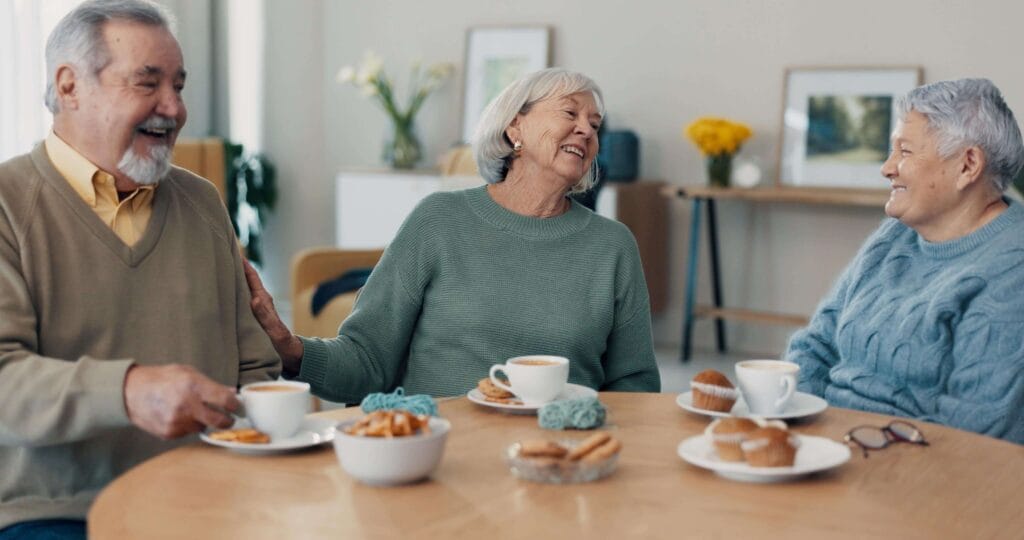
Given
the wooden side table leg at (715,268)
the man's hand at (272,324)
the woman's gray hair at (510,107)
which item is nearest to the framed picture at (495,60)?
the wooden side table leg at (715,268)

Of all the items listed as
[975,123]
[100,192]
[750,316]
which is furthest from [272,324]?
[750,316]

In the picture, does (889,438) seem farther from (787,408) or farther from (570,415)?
(570,415)

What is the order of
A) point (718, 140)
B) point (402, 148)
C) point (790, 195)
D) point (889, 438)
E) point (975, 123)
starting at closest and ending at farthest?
1. point (889, 438)
2. point (975, 123)
3. point (790, 195)
4. point (718, 140)
5. point (402, 148)

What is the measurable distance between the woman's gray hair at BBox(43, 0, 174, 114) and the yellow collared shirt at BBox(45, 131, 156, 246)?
8 centimetres

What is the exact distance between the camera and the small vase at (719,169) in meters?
5.66

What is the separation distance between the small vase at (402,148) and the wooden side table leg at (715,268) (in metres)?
1.58

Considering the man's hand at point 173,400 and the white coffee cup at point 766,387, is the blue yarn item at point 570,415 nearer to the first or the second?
the white coffee cup at point 766,387

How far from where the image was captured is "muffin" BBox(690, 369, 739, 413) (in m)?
1.74

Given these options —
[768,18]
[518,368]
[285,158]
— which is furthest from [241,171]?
→ [518,368]

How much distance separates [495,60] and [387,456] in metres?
5.23

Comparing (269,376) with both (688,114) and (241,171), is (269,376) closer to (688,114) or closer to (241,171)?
(688,114)

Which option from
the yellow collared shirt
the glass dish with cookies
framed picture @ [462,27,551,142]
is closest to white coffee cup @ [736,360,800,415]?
the glass dish with cookies

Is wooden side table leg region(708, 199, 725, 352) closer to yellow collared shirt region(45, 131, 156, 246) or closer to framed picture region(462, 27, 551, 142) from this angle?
framed picture region(462, 27, 551, 142)

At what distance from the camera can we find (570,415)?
1.66 meters
